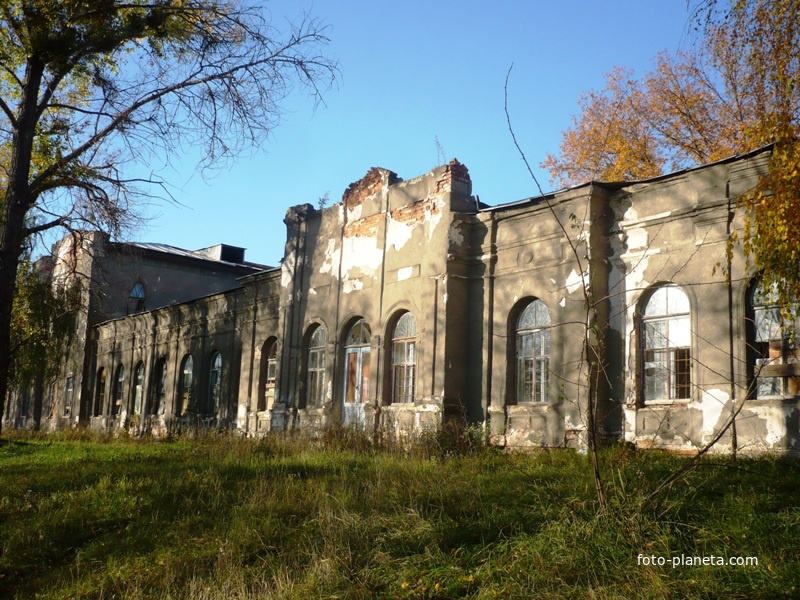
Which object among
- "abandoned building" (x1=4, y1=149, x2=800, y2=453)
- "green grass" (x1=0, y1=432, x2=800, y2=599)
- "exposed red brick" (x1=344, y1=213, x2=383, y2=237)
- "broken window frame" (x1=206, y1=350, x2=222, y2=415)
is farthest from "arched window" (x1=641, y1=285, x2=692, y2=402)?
"broken window frame" (x1=206, y1=350, x2=222, y2=415)

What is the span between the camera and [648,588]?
18.8 feet

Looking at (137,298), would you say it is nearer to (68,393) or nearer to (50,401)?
(68,393)

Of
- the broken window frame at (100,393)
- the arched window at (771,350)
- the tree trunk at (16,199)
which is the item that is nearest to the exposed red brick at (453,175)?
the arched window at (771,350)

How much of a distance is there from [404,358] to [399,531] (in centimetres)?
938

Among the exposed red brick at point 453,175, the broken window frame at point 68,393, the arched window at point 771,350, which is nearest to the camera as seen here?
the arched window at point 771,350

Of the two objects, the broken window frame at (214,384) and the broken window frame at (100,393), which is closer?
the broken window frame at (214,384)

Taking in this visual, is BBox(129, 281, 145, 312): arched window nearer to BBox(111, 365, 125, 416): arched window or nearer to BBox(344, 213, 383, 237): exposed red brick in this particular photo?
BBox(111, 365, 125, 416): arched window

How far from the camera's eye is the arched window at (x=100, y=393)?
32.0m

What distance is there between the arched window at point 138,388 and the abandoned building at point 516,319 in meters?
5.76

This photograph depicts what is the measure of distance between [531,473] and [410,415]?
5878 millimetres

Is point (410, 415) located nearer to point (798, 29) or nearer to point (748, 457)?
point (748, 457)

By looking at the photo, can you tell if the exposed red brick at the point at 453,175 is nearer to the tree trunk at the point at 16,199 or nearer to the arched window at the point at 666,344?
the arched window at the point at 666,344

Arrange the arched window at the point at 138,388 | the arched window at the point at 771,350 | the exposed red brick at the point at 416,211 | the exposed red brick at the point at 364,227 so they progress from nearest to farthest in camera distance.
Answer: the arched window at the point at 771,350, the exposed red brick at the point at 416,211, the exposed red brick at the point at 364,227, the arched window at the point at 138,388

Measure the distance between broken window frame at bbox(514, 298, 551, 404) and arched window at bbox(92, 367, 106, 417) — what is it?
22.0 metres
